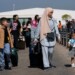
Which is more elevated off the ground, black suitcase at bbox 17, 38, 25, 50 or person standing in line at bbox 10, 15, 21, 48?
person standing in line at bbox 10, 15, 21, 48

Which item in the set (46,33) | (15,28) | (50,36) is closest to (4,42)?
(46,33)

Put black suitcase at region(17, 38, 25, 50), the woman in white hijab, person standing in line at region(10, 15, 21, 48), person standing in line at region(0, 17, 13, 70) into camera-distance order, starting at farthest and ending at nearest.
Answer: black suitcase at region(17, 38, 25, 50) → person standing in line at region(10, 15, 21, 48) → person standing in line at region(0, 17, 13, 70) → the woman in white hijab

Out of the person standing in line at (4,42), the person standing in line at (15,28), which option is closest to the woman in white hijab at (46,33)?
the person standing in line at (4,42)

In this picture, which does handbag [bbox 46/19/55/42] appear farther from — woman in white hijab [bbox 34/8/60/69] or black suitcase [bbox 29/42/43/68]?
black suitcase [bbox 29/42/43/68]

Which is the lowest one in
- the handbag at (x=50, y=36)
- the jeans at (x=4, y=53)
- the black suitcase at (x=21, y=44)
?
the black suitcase at (x=21, y=44)

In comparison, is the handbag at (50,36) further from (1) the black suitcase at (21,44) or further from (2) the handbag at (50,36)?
(1) the black suitcase at (21,44)

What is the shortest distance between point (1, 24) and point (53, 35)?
176 cm

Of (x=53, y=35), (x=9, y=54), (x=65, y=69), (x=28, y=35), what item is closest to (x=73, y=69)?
(x=65, y=69)

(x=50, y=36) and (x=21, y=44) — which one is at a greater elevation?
(x=50, y=36)

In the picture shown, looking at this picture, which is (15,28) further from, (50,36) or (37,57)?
(50,36)

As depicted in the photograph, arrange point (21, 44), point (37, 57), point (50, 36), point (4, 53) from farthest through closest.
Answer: point (21, 44), point (37, 57), point (4, 53), point (50, 36)

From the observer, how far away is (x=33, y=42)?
14773mm

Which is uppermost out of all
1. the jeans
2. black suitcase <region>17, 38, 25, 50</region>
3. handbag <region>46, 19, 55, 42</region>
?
handbag <region>46, 19, 55, 42</region>

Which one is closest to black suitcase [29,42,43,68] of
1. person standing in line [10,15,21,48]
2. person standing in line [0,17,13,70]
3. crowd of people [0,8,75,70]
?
crowd of people [0,8,75,70]
